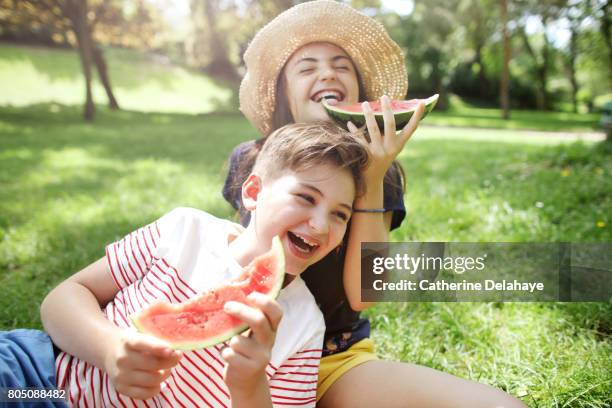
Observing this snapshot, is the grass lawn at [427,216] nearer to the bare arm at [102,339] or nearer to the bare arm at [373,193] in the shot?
the bare arm at [373,193]

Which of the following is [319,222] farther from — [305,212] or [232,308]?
[232,308]

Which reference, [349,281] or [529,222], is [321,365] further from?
[529,222]

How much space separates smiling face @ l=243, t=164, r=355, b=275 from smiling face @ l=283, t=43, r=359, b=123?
542 mm

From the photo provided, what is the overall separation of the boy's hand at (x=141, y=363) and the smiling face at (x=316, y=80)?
128cm

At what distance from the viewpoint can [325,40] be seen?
2.41m

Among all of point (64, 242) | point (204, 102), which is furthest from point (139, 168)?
point (204, 102)

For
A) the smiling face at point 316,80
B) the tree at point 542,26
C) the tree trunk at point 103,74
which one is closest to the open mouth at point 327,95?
the smiling face at point 316,80

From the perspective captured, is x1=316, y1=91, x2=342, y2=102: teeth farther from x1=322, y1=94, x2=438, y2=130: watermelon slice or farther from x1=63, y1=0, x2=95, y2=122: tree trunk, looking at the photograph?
x1=63, y1=0, x2=95, y2=122: tree trunk

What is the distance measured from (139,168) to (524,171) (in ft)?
16.9

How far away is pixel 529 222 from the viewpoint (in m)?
3.85

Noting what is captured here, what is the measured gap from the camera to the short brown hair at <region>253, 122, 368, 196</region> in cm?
169

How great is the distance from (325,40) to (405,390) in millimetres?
1675

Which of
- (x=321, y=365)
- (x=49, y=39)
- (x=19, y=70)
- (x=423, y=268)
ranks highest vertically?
(x=49, y=39)

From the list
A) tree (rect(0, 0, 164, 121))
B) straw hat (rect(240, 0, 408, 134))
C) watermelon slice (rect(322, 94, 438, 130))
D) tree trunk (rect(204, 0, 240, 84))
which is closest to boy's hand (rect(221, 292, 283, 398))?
watermelon slice (rect(322, 94, 438, 130))
